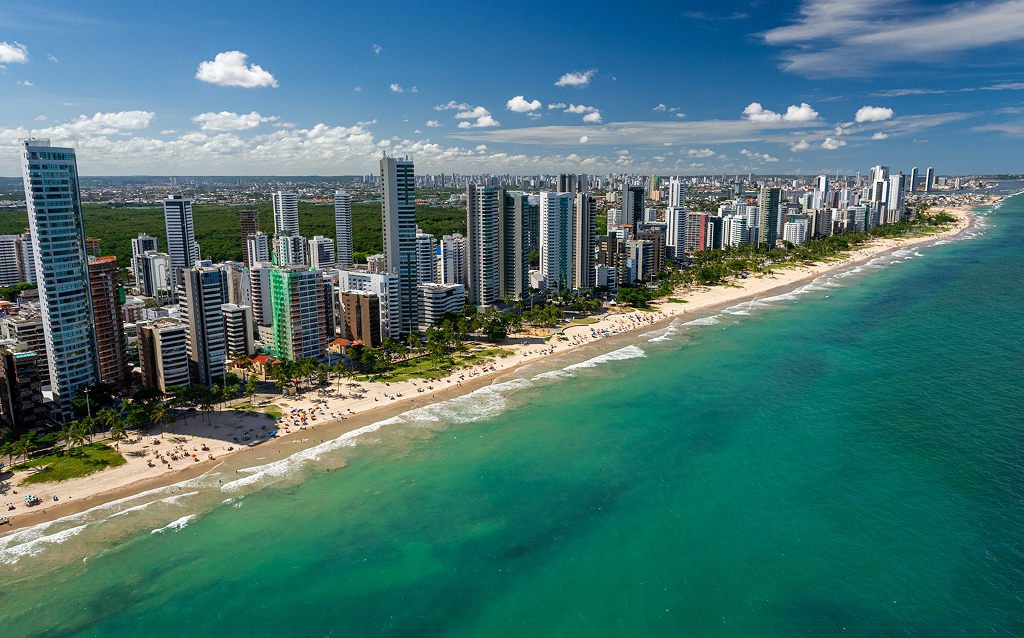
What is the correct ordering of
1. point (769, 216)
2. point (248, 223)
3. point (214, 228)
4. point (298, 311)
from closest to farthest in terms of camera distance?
1. point (298, 311)
2. point (248, 223)
3. point (769, 216)
4. point (214, 228)

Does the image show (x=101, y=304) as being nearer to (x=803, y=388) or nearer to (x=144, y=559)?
(x=144, y=559)

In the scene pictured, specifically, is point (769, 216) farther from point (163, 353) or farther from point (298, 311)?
point (163, 353)

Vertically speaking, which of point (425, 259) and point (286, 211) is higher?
point (286, 211)

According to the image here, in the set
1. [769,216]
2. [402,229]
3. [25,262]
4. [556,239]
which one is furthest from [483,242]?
[769,216]

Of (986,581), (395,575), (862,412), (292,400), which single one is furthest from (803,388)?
(292,400)

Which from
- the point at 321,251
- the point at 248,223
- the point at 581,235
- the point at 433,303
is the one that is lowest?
the point at 433,303

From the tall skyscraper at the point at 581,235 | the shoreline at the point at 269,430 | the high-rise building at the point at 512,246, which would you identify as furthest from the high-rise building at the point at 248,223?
the shoreline at the point at 269,430

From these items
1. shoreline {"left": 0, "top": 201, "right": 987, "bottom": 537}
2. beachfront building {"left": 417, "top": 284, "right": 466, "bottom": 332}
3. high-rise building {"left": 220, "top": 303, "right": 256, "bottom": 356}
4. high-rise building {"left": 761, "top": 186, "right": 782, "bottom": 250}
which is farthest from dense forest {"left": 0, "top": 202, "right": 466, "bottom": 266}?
high-rise building {"left": 761, "top": 186, "right": 782, "bottom": 250}

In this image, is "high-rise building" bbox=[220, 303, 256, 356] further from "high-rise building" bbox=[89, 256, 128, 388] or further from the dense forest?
the dense forest
